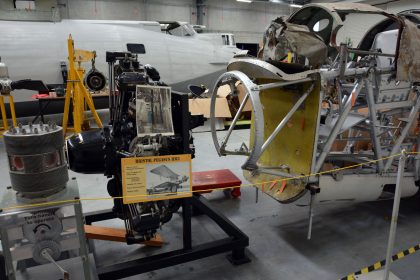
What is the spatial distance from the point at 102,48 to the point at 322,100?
6538mm

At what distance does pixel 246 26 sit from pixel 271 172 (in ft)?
55.0

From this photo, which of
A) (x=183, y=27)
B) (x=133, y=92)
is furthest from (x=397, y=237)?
(x=183, y=27)

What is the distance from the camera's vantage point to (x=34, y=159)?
1.65 m

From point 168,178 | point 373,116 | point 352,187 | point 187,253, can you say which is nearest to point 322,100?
point 373,116

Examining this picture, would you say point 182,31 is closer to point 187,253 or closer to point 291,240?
point 291,240

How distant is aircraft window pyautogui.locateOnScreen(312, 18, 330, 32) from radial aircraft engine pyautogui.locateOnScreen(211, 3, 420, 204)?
0.02 m

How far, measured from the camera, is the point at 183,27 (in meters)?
9.36

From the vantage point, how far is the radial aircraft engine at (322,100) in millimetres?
2756

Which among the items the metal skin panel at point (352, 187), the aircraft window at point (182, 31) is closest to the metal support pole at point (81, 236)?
the metal skin panel at point (352, 187)

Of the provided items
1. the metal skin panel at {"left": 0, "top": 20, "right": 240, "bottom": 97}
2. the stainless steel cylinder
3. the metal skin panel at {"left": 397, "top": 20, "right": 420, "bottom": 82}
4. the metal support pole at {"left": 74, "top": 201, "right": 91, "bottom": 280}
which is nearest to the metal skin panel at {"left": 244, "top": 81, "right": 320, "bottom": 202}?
the metal skin panel at {"left": 397, "top": 20, "right": 420, "bottom": 82}

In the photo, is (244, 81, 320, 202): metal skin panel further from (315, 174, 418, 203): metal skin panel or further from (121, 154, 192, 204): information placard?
(121, 154, 192, 204): information placard

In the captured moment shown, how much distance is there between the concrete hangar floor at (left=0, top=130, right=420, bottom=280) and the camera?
9.02 ft

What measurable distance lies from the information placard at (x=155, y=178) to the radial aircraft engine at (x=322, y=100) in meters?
0.67

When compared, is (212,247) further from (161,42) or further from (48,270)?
(161,42)
